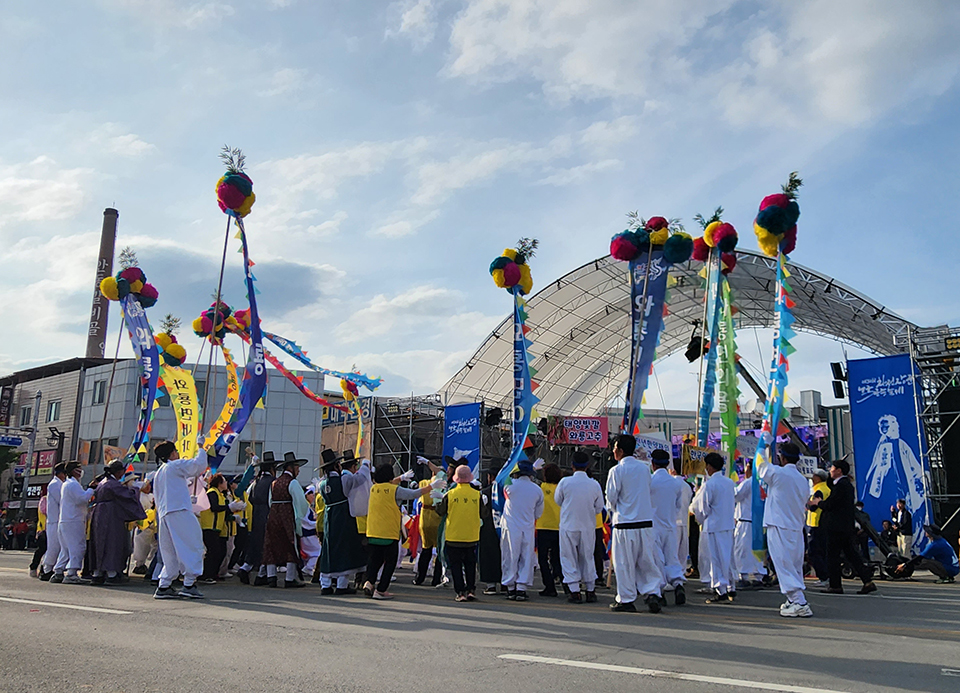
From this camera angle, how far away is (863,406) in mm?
17875

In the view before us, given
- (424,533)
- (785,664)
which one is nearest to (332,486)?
(424,533)

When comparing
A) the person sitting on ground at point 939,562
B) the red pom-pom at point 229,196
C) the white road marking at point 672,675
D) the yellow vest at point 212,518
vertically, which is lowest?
the white road marking at point 672,675

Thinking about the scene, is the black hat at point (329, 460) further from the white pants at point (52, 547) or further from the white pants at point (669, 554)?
the white pants at point (52, 547)

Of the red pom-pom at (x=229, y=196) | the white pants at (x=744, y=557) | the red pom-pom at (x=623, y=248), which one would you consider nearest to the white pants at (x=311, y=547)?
the white pants at (x=744, y=557)

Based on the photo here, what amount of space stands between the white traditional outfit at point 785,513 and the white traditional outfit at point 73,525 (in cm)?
861

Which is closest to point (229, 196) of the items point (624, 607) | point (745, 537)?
point (624, 607)

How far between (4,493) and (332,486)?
3755 cm

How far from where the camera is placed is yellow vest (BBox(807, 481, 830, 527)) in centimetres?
1101

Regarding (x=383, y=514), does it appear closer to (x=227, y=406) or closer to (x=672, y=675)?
(x=672, y=675)

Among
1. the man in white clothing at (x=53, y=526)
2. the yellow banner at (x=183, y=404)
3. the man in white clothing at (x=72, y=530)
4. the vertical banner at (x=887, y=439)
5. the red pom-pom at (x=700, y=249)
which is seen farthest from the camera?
the vertical banner at (x=887, y=439)

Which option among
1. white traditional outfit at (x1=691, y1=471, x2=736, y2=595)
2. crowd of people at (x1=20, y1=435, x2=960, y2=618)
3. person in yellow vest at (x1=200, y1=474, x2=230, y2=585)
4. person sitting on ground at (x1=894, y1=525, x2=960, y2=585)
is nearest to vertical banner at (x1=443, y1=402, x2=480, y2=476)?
crowd of people at (x1=20, y1=435, x2=960, y2=618)

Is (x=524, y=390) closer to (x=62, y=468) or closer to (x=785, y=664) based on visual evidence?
(x=62, y=468)

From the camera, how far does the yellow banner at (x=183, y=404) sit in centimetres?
1620

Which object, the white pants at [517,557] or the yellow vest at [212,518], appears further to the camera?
the yellow vest at [212,518]
